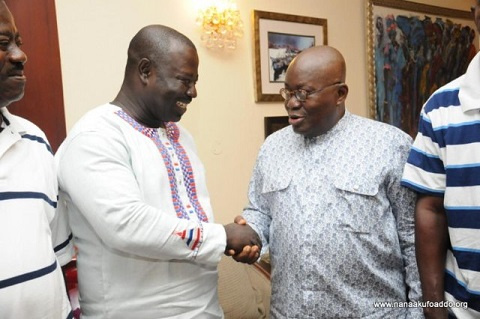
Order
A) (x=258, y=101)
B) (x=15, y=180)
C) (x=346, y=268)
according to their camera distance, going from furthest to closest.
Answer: (x=258, y=101)
(x=346, y=268)
(x=15, y=180)

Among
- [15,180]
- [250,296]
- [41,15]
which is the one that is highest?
[41,15]

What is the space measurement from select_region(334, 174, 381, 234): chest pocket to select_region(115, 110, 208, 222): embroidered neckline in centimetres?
50

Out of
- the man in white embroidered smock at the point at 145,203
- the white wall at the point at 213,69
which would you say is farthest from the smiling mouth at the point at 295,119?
the white wall at the point at 213,69

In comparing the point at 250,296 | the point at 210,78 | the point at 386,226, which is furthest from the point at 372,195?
the point at 210,78

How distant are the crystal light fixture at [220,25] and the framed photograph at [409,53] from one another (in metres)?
1.54

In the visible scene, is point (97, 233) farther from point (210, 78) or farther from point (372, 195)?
point (210, 78)

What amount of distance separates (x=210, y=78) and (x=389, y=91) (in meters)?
2.01

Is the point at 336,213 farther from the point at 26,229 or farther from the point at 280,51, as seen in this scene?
the point at 280,51

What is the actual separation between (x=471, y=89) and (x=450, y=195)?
32cm

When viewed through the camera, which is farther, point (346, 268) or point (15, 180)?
point (346, 268)

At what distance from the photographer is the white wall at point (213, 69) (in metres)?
2.45

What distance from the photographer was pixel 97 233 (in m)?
1.20

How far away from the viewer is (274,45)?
3273 millimetres

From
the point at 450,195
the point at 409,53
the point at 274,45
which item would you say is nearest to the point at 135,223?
the point at 450,195
